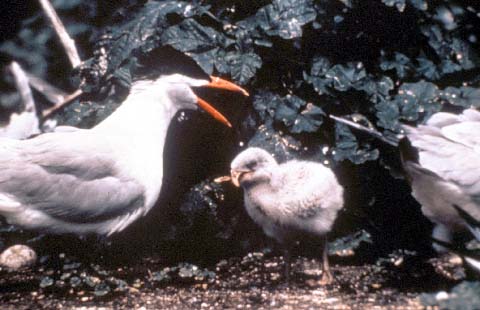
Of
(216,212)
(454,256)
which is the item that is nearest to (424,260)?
(454,256)

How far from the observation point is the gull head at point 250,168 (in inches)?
157

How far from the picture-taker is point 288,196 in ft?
13.1

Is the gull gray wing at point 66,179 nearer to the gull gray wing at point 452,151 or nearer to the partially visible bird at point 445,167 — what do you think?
the partially visible bird at point 445,167

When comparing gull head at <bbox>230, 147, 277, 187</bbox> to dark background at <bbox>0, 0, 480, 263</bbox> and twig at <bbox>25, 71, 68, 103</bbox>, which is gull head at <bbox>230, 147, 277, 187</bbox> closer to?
dark background at <bbox>0, 0, 480, 263</bbox>

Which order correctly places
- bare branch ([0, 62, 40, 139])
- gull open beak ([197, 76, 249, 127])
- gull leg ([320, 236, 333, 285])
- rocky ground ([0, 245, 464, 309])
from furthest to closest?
bare branch ([0, 62, 40, 139]), gull open beak ([197, 76, 249, 127]), gull leg ([320, 236, 333, 285]), rocky ground ([0, 245, 464, 309])

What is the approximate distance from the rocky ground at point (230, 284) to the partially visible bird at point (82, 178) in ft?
1.16

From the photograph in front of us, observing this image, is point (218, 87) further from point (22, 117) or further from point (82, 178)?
point (22, 117)

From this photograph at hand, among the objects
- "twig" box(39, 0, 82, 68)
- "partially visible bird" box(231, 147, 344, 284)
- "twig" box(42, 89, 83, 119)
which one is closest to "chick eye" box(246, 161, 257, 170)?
"partially visible bird" box(231, 147, 344, 284)

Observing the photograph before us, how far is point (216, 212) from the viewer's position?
457 centimetres

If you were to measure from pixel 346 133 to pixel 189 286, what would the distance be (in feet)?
4.17

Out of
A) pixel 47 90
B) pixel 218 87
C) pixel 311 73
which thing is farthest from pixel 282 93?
pixel 47 90

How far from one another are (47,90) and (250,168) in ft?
7.03

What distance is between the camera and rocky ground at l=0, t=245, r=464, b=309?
385cm

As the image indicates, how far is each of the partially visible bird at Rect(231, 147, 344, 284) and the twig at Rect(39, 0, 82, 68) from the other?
176 centimetres
